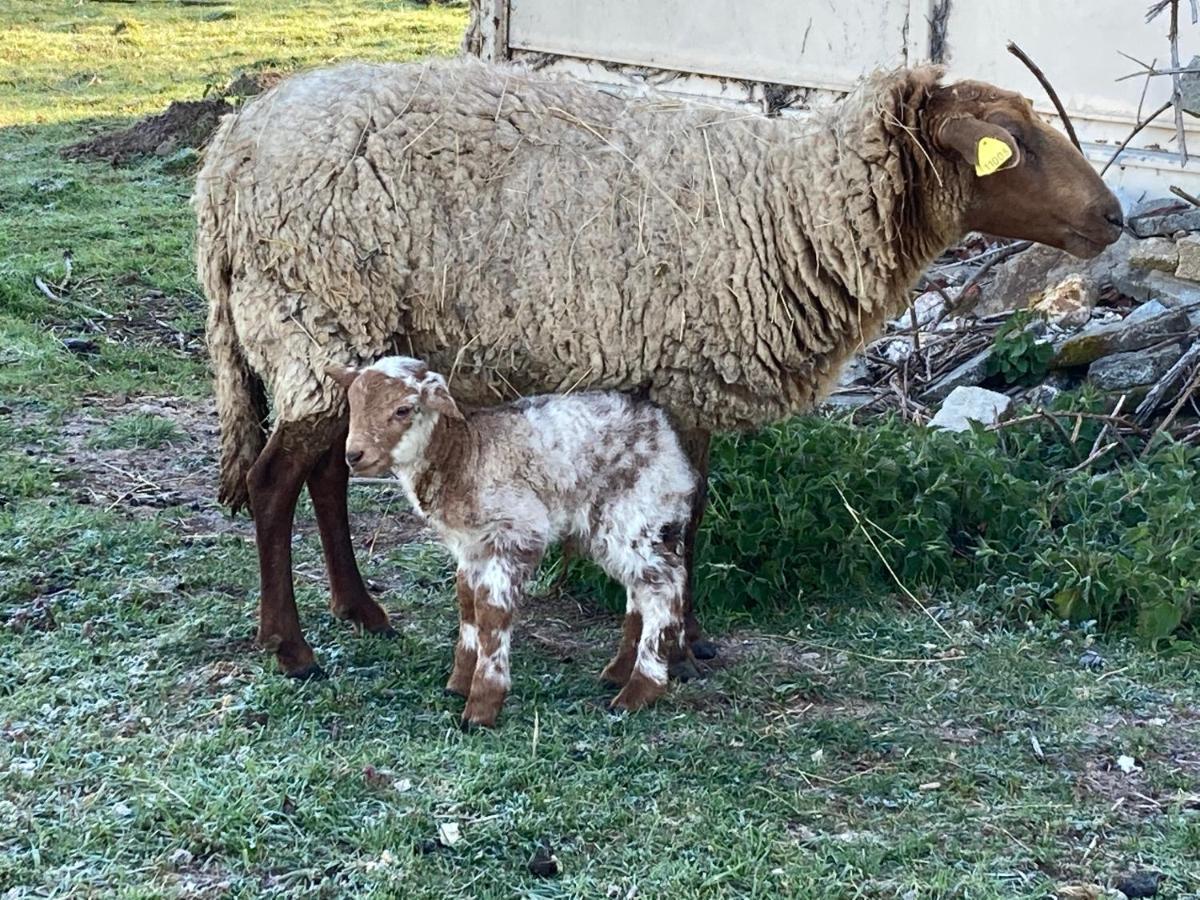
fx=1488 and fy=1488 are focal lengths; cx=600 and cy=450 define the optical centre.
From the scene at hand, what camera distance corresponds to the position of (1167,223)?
7523 mm

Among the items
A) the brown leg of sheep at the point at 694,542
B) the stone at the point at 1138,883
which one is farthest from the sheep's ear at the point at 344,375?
the stone at the point at 1138,883

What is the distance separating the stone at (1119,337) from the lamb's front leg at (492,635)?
350 cm

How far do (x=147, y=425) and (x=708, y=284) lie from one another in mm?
3574

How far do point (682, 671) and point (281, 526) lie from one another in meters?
1.43

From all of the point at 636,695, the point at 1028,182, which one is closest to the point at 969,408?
the point at 1028,182

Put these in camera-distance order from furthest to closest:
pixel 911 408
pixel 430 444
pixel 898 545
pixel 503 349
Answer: pixel 911 408 < pixel 898 545 < pixel 503 349 < pixel 430 444

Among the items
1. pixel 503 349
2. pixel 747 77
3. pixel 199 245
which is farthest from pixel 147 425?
pixel 747 77

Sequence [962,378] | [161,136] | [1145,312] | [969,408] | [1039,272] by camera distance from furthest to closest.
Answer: [161,136]
[1039,272]
[962,378]
[1145,312]
[969,408]

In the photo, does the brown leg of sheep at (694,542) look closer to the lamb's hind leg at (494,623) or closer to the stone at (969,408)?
the lamb's hind leg at (494,623)

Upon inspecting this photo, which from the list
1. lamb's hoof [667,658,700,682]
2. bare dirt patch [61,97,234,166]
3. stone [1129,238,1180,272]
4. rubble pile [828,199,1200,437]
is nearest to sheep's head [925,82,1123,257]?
rubble pile [828,199,1200,437]

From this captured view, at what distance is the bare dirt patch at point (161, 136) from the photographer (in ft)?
42.3

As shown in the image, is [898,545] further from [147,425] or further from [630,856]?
[147,425]

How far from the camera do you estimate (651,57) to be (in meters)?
9.41

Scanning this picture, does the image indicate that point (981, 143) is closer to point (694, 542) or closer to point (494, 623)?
point (694, 542)
